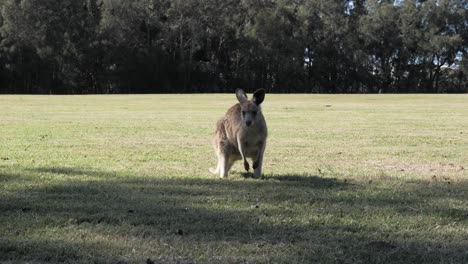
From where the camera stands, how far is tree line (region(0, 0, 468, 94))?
61.3 metres

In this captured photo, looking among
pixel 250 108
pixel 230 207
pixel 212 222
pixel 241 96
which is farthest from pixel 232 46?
pixel 212 222

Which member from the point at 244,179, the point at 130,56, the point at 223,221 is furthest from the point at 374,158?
the point at 130,56

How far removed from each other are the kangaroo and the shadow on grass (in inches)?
26.8

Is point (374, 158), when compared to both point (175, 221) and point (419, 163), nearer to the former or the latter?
point (419, 163)

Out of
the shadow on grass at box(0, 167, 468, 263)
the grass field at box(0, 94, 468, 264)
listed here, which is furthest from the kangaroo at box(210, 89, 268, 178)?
the shadow on grass at box(0, 167, 468, 263)

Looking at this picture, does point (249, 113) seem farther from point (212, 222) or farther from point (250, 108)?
point (212, 222)

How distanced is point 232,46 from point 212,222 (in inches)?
2490

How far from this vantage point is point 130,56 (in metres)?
63.5

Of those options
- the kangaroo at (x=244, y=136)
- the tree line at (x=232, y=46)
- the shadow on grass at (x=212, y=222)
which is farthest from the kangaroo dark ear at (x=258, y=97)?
the tree line at (x=232, y=46)

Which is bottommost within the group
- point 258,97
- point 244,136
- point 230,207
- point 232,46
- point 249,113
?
point 230,207

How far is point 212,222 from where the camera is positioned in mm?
4941

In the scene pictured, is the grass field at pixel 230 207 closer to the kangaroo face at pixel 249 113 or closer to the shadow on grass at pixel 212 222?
the shadow on grass at pixel 212 222

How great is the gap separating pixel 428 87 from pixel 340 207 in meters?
69.6

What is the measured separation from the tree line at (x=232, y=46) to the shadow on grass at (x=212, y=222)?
5650 centimetres
